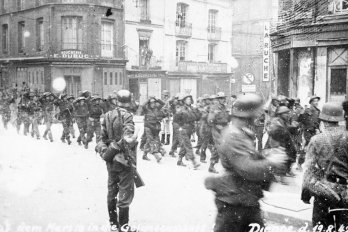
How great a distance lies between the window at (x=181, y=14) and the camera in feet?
108

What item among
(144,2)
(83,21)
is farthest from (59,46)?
(144,2)

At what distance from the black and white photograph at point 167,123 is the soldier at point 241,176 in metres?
0.01

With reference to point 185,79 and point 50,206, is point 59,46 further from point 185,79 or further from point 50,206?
point 50,206

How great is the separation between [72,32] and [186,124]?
18.7 metres

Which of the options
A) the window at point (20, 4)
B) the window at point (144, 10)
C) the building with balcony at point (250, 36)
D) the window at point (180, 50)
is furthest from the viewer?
the building with balcony at point (250, 36)

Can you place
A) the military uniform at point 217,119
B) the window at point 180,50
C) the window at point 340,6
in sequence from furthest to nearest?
the window at point 180,50
the window at point 340,6
the military uniform at point 217,119

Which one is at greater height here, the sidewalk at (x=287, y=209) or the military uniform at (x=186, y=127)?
the military uniform at (x=186, y=127)

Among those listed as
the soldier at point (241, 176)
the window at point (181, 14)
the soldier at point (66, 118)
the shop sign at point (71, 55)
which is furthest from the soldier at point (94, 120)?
the window at point (181, 14)

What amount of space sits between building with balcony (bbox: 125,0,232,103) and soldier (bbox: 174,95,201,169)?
16.3m

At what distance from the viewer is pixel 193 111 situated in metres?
11.5

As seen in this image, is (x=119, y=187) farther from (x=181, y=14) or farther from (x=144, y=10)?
(x=181, y=14)

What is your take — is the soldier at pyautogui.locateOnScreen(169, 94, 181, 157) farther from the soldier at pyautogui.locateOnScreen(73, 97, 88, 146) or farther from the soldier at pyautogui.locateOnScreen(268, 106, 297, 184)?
the soldier at pyautogui.locateOnScreen(268, 106, 297, 184)

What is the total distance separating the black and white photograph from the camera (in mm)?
4160

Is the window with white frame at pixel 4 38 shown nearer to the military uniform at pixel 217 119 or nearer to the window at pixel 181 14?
the window at pixel 181 14
